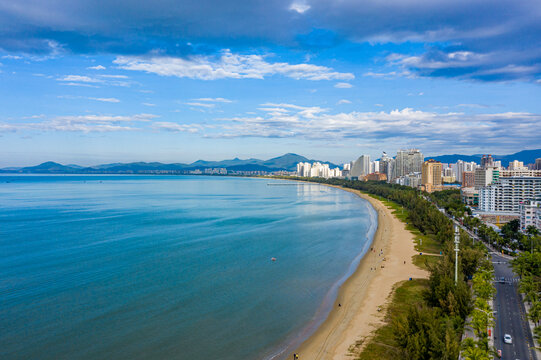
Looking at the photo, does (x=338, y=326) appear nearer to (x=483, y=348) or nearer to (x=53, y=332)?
(x=483, y=348)

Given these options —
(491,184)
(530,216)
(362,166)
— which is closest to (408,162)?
(362,166)

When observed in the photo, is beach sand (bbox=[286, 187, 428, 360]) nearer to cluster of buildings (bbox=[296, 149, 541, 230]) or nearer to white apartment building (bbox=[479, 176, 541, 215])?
cluster of buildings (bbox=[296, 149, 541, 230])

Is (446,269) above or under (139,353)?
above

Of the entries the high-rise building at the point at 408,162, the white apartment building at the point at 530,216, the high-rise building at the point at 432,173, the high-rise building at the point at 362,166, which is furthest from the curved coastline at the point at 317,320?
the high-rise building at the point at 362,166

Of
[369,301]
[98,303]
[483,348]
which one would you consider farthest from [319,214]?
[483,348]

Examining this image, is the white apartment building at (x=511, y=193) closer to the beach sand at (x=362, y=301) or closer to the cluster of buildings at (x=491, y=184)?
the cluster of buildings at (x=491, y=184)
